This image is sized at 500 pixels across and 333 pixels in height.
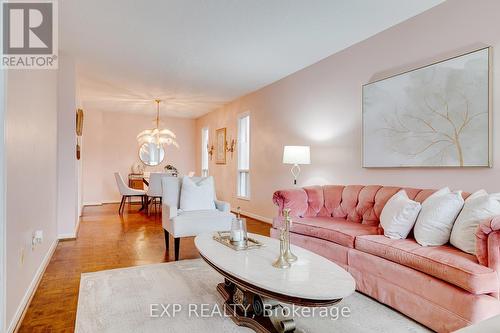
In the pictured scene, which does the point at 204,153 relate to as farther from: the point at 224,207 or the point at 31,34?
the point at 31,34

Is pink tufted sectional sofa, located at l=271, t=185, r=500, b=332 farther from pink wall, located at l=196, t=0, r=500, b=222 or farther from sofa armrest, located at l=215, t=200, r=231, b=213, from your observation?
sofa armrest, located at l=215, t=200, r=231, b=213

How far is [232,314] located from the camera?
6.70ft

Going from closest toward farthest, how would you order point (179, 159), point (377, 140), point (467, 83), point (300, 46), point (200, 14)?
point (467, 83), point (200, 14), point (377, 140), point (300, 46), point (179, 159)

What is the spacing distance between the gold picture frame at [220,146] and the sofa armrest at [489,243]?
5.89m

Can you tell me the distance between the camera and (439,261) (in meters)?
1.86

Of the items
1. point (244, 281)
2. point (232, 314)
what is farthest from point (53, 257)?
point (244, 281)

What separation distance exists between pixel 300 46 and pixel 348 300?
2.96m

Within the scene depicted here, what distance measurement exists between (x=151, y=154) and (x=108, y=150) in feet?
3.83

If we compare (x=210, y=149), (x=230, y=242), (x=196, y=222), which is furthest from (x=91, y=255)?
(x=210, y=149)

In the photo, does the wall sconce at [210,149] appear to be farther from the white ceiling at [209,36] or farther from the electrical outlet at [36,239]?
the electrical outlet at [36,239]

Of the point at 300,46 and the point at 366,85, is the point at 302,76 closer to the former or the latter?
the point at 300,46

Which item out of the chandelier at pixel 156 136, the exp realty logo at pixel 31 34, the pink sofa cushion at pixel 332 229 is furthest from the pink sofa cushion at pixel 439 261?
the chandelier at pixel 156 136

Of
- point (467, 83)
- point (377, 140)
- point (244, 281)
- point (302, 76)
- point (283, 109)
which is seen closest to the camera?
point (244, 281)

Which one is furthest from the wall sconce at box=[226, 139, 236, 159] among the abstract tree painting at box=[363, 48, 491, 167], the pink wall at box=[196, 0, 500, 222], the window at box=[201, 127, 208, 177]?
the abstract tree painting at box=[363, 48, 491, 167]
